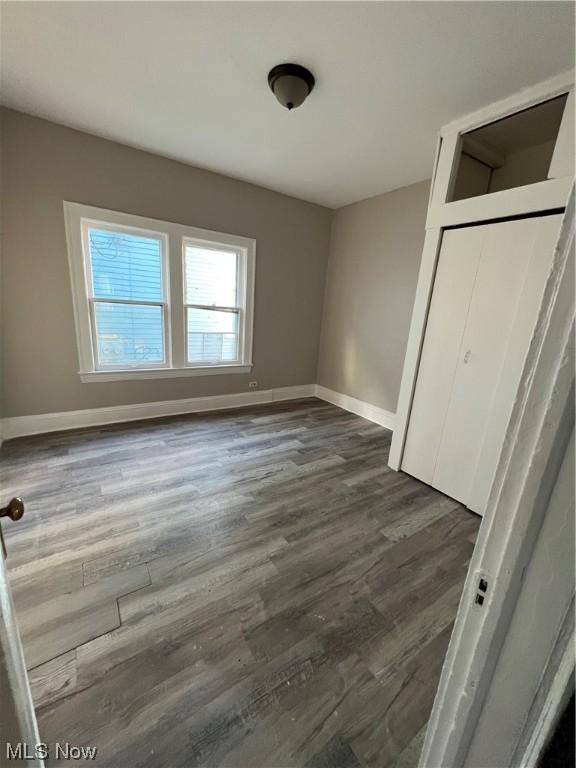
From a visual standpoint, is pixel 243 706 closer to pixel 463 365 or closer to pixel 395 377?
pixel 463 365

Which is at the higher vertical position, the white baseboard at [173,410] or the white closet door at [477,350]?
the white closet door at [477,350]

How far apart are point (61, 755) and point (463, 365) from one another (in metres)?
2.65

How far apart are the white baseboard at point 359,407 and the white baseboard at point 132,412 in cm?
37

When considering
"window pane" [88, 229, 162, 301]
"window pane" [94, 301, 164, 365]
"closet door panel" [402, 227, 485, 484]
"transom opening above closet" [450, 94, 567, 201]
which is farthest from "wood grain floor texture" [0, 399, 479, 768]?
"transom opening above closet" [450, 94, 567, 201]

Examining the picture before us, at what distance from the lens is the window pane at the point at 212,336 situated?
3.56 m

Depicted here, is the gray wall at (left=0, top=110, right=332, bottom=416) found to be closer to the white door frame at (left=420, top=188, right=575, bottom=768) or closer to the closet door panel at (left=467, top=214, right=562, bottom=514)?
the closet door panel at (left=467, top=214, right=562, bottom=514)

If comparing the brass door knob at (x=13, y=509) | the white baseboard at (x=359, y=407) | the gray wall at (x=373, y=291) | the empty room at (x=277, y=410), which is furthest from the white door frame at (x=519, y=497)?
the gray wall at (x=373, y=291)

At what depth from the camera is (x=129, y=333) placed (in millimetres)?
3197

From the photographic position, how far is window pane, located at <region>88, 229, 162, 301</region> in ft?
9.50

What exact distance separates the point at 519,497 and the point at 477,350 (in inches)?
76.9

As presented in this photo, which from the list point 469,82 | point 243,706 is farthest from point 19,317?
point 469,82

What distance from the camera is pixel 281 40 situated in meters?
1.57

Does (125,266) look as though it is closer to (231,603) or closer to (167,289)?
(167,289)

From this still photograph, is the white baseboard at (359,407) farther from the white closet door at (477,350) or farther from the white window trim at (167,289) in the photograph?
the white window trim at (167,289)
